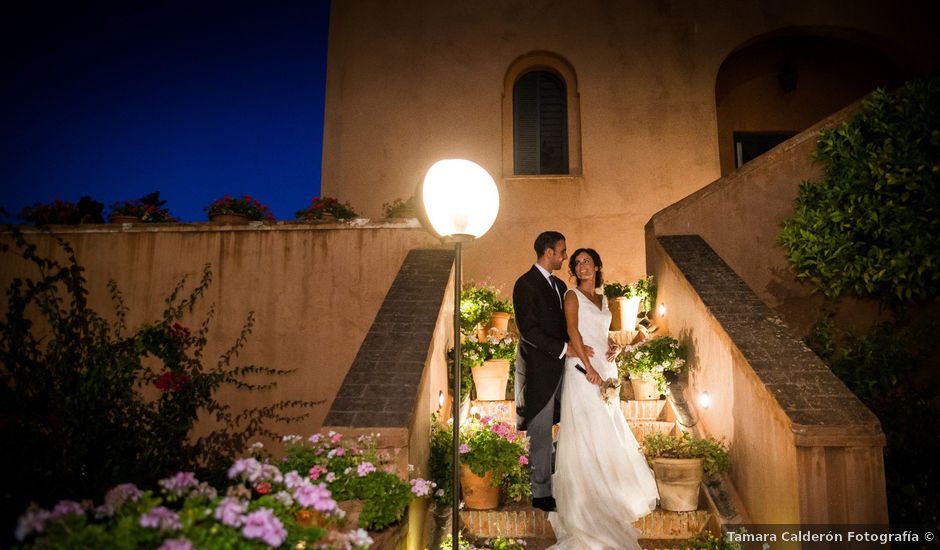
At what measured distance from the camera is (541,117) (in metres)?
9.82

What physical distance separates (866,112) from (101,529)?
255 inches

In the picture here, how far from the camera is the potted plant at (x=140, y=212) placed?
22.6 ft

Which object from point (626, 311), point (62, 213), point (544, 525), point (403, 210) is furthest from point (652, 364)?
point (62, 213)

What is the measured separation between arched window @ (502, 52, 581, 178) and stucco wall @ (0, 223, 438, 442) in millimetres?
3875

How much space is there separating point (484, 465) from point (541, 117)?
23.2 feet

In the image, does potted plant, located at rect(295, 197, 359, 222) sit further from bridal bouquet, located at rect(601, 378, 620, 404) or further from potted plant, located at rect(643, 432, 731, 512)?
potted plant, located at rect(643, 432, 731, 512)

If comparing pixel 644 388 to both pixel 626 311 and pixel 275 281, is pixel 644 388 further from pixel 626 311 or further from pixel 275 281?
pixel 275 281

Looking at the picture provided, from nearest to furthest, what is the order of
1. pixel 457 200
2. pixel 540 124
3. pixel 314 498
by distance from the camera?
pixel 314 498 < pixel 457 200 < pixel 540 124

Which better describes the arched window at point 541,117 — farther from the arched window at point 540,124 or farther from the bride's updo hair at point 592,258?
the bride's updo hair at point 592,258

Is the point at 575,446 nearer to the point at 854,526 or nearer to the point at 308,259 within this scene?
the point at 854,526

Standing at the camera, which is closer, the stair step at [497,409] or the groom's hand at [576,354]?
the groom's hand at [576,354]

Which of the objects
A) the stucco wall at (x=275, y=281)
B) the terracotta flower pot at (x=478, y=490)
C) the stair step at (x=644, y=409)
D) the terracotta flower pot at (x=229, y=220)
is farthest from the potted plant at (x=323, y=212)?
the stair step at (x=644, y=409)

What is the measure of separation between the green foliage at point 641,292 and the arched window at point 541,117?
3087 millimetres

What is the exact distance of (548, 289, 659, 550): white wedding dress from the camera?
3951mm
